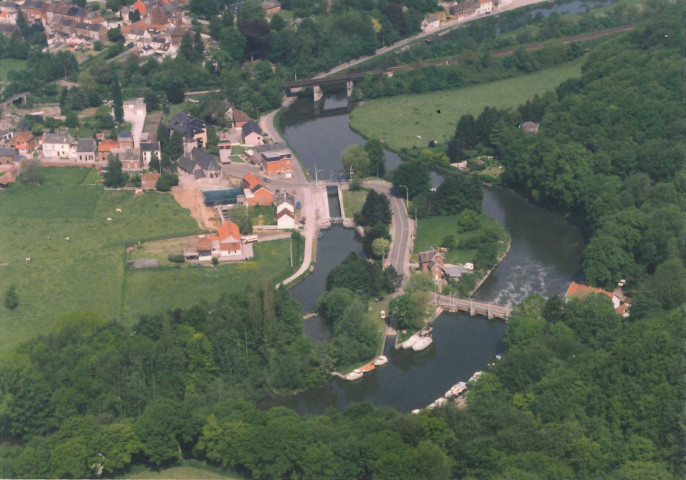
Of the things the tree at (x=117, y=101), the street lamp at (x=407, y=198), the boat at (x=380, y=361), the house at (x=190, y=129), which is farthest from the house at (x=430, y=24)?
the boat at (x=380, y=361)

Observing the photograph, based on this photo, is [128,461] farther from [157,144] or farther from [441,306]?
[157,144]

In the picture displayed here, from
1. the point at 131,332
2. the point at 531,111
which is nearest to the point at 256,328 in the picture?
the point at 131,332

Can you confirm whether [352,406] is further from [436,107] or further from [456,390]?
[436,107]

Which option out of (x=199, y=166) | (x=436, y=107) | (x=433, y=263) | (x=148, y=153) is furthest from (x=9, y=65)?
(x=433, y=263)

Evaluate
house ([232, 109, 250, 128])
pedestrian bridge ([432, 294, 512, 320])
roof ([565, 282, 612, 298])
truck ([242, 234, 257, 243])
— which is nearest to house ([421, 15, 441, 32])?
house ([232, 109, 250, 128])

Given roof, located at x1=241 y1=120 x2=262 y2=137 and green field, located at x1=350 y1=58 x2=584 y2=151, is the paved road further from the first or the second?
roof, located at x1=241 y1=120 x2=262 y2=137

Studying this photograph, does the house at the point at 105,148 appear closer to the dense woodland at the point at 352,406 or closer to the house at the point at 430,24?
the dense woodland at the point at 352,406

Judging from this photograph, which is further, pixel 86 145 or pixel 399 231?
pixel 86 145
